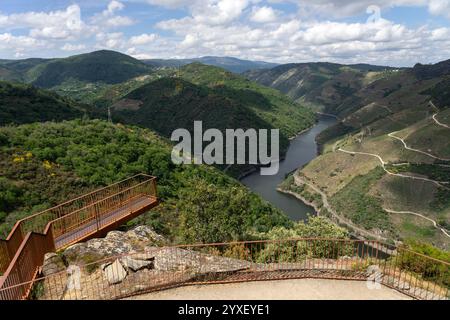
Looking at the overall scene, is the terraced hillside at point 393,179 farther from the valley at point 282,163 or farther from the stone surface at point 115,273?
the stone surface at point 115,273

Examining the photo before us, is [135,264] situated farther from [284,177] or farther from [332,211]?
[284,177]

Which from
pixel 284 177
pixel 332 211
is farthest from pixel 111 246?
pixel 284 177

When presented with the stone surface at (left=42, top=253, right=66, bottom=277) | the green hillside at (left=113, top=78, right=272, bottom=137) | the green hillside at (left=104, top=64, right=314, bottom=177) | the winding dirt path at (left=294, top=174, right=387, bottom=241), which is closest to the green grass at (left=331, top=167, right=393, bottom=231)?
the winding dirt path at (left=294, top=174, right=387, bottom=241)

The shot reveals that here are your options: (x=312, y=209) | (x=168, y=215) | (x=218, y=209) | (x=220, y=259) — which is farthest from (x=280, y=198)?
(x=220, y=259)

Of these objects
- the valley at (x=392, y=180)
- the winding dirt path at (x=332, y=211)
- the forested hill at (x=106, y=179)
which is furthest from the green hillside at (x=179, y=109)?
the forested hill at (x=106, y=179)
